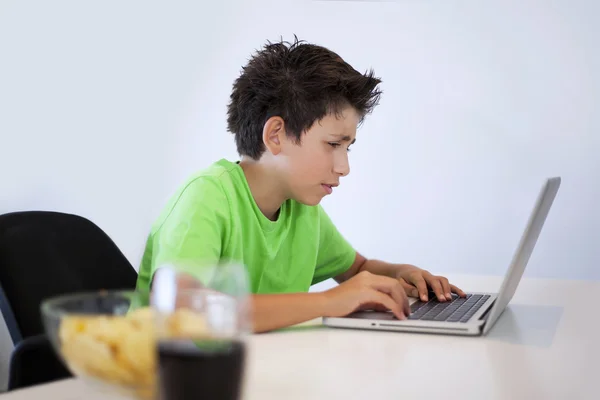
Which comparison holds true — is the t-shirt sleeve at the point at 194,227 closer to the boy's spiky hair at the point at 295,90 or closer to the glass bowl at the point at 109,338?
the boy's spiky hair at the point at 295,90

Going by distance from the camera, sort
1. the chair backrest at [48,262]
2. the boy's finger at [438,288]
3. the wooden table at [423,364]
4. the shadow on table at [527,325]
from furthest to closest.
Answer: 1. the boy's finger at [438,288]
2. the chair backrest at [48,262]
3. the shadow on table at [527,325]
4. the wooden table at [423,364]

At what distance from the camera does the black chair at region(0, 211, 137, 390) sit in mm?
1173

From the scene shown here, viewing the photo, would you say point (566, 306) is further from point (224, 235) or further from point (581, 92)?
point (581, 92)

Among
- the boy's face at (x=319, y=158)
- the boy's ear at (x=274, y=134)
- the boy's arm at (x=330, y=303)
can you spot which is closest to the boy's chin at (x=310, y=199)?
the boy's face at (x=319, y=158)

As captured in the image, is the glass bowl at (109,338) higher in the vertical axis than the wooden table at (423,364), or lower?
higher

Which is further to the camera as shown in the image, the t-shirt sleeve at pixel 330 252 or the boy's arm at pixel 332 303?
the t-shirt sleeve at pixel 330 252

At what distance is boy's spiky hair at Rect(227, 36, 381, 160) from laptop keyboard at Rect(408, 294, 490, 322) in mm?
412

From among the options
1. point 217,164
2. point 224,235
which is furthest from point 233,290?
point 217,164

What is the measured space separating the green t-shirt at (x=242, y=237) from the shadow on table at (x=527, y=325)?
462 mm

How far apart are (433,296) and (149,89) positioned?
5.91 ft

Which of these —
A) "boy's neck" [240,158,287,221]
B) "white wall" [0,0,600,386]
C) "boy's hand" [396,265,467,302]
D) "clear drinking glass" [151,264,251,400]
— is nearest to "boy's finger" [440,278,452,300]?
"boy's hand" [396,265,467,302]

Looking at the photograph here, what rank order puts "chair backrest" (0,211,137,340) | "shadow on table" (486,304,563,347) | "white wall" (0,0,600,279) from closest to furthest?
1. "shadow on table" (486,304,563,347)
2. "chair backrest" (0,211,137,340)
3. "white wall" (0,0,600,279)

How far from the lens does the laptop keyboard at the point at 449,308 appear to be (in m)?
1.22

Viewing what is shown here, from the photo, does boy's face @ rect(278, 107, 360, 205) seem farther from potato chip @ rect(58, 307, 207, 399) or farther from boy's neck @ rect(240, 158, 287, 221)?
potato chip @ rect(58, 307, 207, 399)
